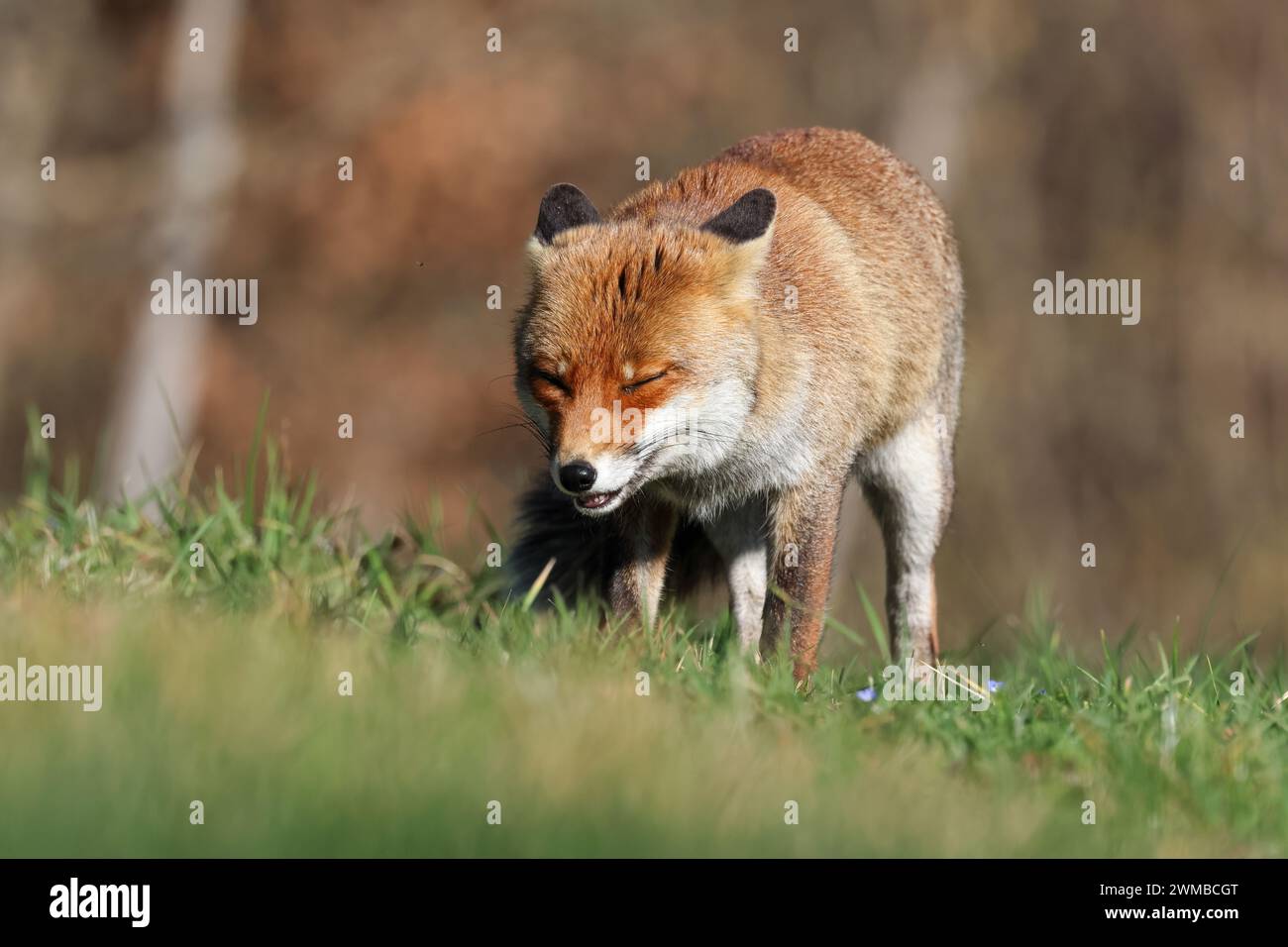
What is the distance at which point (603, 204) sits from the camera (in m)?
24.8

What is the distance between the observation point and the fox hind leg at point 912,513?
778 cm

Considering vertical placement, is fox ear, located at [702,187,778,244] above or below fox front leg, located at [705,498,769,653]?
above

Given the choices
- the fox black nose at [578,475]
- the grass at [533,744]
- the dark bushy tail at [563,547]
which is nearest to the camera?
the grass at [533,744]

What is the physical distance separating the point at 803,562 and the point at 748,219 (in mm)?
1537

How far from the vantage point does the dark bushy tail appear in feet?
24.6

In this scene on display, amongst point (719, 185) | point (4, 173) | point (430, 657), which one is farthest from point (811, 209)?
point (4, 173)

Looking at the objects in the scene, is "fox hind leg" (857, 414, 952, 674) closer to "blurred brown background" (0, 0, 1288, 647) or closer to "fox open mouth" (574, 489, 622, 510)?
"fox open mouth" (574, 489, 622, 510)

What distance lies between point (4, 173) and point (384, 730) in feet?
66.4

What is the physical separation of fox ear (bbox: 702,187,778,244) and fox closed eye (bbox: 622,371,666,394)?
744 millimetres

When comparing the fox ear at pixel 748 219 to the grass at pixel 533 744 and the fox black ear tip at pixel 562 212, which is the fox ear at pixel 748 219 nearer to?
the fox black ear tip at pixel 562 212

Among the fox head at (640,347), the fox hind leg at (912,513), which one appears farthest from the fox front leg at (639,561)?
the fox hind leg at (912,513)

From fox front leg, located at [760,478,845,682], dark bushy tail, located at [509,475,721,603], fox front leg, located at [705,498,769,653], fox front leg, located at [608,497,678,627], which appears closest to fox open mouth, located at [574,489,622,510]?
fox front leg, located at [608,497,678,627]

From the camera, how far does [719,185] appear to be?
7.17 m

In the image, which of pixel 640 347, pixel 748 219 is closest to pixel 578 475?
pixel 640 347
